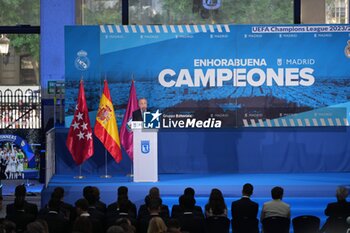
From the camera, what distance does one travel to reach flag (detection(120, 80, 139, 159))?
17062 millimetres

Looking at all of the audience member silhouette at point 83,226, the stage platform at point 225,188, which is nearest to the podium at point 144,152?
the stage platform at point 225,188

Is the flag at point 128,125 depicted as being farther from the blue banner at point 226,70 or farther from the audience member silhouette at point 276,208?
the audience member silhouette at point 276,208

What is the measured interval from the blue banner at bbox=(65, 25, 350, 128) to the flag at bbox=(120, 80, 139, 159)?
777mm

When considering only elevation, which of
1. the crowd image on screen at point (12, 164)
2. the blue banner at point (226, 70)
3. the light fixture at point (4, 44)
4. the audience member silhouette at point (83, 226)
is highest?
the light fixture at point (4, 44)

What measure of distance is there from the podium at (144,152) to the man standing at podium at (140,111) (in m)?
0.46

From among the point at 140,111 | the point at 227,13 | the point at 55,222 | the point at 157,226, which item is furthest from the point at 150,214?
the point at 227,13

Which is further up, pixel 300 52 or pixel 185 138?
pixel 300 52

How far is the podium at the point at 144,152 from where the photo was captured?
1570cm

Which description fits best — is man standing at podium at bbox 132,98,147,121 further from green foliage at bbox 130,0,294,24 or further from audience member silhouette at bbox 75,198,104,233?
audience member silhouette at bbox 75,198,104,233

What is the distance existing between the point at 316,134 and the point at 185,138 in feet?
8.10

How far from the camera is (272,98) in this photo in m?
18.0

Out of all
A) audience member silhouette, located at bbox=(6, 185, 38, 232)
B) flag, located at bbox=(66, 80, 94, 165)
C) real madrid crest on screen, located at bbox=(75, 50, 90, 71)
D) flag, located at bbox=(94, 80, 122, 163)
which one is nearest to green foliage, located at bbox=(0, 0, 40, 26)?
real madrid crest on screen, located at bbox=(75, 50, 90, 71)

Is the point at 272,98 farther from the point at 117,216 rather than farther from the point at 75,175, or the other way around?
the point at 117,216

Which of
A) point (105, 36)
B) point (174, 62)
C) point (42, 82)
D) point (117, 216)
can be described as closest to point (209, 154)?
point (174, 62)
